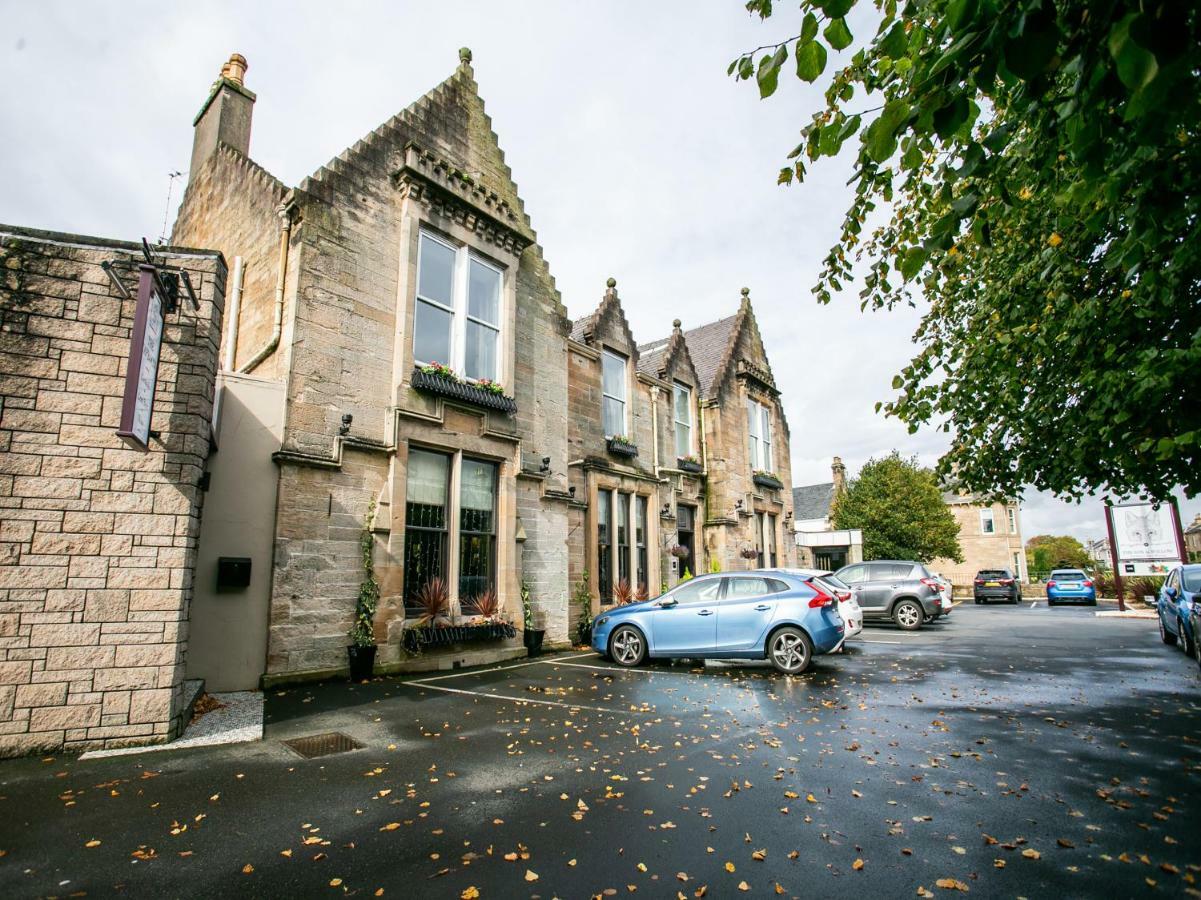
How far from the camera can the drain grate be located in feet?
19.0

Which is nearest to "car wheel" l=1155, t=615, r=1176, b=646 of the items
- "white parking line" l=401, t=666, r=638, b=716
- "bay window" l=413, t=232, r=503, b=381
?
"white parking line" l=401, t=666, r=638, b=716

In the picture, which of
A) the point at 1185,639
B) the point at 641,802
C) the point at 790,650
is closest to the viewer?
the point at 641,802

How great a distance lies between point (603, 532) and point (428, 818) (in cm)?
1155

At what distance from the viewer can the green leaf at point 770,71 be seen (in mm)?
2816

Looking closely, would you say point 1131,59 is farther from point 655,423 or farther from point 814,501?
point 814,501

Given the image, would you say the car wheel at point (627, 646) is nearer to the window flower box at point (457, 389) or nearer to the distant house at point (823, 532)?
the window flower box at point (457, 389)

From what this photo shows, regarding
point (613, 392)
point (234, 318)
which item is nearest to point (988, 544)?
point (613, 392)

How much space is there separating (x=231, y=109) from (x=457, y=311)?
667 centimetres

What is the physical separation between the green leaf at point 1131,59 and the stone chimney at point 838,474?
1786 inches

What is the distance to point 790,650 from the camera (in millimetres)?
10164

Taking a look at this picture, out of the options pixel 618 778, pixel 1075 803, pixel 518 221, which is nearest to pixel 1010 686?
pixel 1075 803

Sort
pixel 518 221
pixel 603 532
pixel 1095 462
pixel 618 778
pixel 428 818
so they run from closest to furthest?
pixel 428 818 → pixel 618 778 → pixel 1095 462 → pixel 518 221 → pixel 603 532

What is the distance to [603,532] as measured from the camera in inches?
620

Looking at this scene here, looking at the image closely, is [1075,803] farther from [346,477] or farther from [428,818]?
[346,477]
